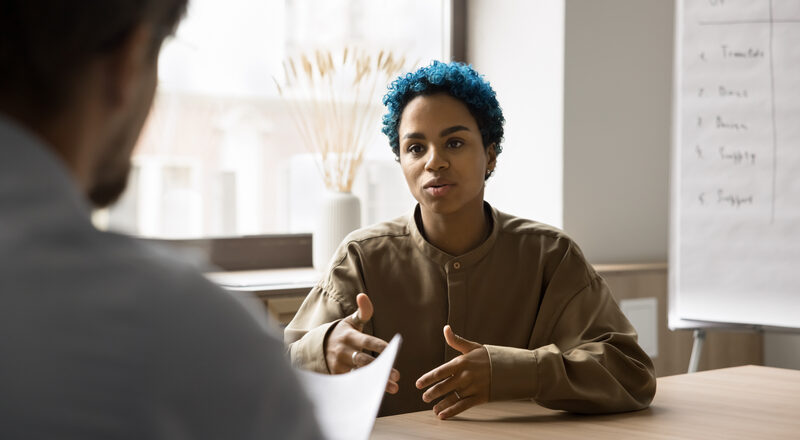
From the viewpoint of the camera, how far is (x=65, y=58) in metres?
0.47

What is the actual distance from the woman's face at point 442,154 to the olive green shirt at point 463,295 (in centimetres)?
8

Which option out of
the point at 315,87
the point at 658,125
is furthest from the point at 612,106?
the point at 315,87

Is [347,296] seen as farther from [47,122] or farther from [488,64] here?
[488,64]

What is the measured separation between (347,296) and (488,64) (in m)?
1.84

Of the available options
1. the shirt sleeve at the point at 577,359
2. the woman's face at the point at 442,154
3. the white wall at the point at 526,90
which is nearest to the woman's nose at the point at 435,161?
the woman's face at the point at 442,154

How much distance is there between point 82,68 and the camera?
48 centimetres

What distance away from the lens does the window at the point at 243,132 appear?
9.39 feet

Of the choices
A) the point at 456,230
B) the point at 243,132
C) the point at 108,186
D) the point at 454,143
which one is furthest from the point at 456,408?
the point at 243,132

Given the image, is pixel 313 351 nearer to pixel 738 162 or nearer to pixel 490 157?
pixel 490 157

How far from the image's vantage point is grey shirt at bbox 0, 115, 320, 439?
1.33ft

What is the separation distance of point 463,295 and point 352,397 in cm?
89

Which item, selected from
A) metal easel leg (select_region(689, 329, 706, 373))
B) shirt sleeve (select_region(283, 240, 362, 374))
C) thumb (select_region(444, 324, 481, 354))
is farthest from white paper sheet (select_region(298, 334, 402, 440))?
metal easel leg (select_region(689, 329, 706, 373))

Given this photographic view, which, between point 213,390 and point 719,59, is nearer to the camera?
point 213,390

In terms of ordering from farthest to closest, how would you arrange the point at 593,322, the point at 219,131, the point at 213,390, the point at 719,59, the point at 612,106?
the point at 612,106
the point at 219,131
the point at 719,59
the point at 593,322
the point at 213,390
